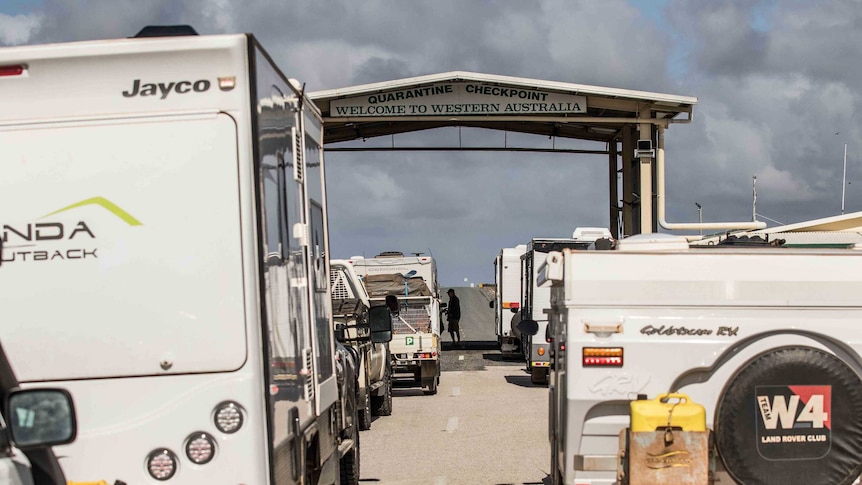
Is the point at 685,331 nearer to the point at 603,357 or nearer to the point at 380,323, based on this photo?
the point at 603,357

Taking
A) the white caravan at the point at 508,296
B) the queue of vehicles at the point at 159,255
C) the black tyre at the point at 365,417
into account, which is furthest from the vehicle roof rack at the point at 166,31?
the white caravan at the point at 508,296

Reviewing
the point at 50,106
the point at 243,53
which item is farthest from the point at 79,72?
the point at 243,53

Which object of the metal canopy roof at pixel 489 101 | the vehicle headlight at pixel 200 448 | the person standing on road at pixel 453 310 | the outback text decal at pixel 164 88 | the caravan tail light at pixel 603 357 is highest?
the metal canopy roof at pixel 489 101

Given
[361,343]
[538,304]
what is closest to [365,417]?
[361,343]

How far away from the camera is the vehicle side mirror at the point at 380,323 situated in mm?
10328

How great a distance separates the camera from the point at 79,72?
18.1 feet

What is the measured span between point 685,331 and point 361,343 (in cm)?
816

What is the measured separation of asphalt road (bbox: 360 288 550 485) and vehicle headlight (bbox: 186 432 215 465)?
6.37 meters

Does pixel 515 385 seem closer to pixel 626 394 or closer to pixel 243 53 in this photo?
pixel 626 394

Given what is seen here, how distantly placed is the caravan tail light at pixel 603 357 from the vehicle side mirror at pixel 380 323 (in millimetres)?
3573

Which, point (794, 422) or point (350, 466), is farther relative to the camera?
point (350, 466)

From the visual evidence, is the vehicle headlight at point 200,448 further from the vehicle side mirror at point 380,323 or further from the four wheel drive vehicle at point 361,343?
the four wheel drive vehicle at point 361,343

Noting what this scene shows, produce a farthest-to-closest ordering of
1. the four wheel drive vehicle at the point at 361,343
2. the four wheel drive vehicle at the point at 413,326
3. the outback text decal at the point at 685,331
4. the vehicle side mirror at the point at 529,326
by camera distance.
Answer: the four wheel drive vehicle at the point at 413,326, the four wheel drive vehicle at the point at 361,343, the vehicle side mirror at the point at 529,326, the outback text decal at the point at 685,331

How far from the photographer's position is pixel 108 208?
5340 mm
